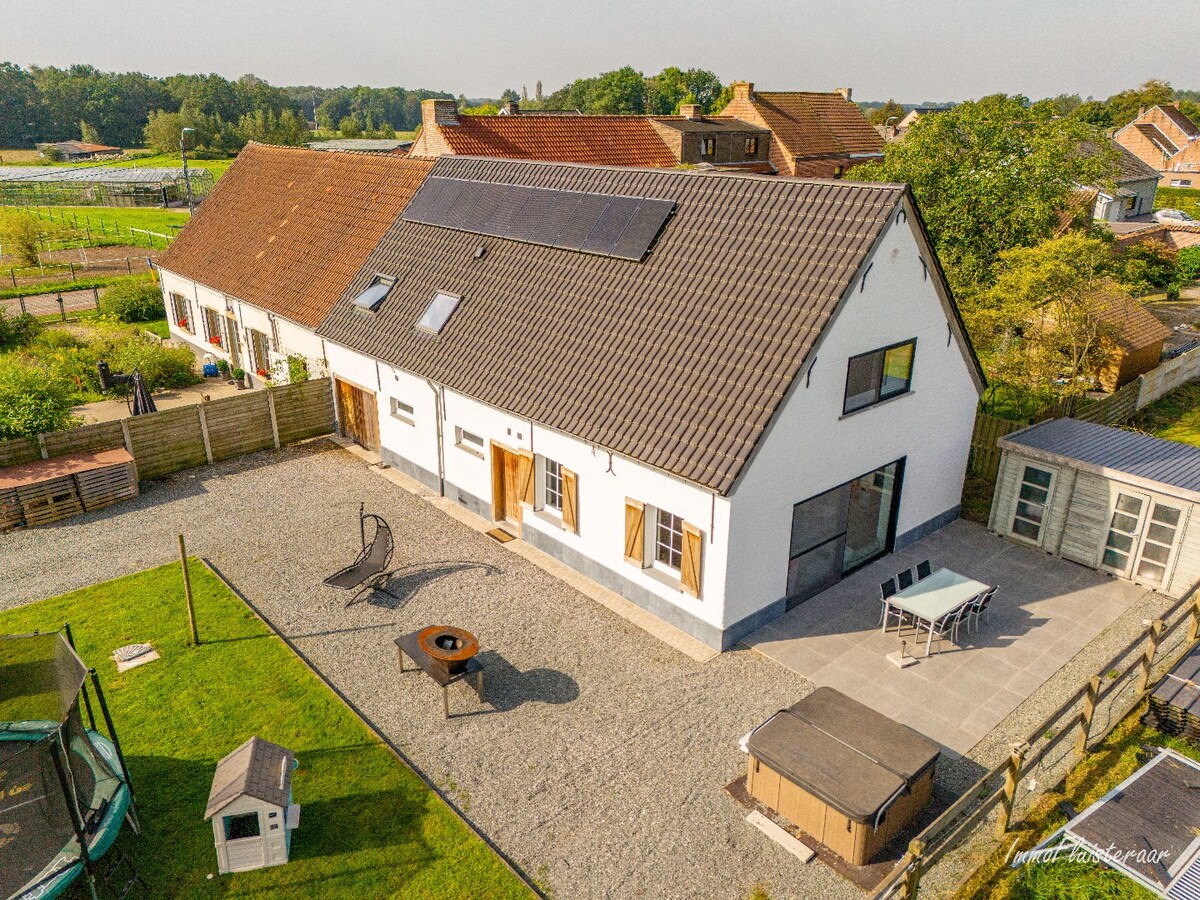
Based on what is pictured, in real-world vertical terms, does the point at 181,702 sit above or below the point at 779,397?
below

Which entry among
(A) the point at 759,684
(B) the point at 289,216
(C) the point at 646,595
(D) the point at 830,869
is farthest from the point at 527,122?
(D) the point at 830,869

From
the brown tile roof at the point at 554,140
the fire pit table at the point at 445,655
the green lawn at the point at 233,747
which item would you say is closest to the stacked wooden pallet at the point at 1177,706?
the green lawn at the point at 233,747

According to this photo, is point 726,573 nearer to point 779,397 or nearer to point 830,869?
point 779,397

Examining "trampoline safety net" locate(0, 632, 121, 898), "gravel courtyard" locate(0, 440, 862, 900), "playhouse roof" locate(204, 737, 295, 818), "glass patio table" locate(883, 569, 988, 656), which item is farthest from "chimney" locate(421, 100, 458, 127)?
"playhouse roof" locate(204, 737, 295, 818)

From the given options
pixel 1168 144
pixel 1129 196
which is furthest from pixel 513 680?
pixel 1168 144

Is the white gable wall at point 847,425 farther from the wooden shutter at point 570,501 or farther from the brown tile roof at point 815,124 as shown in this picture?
the brown tile roof at point 815,124

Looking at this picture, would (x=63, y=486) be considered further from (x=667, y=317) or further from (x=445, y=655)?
(x=667, y=317)
